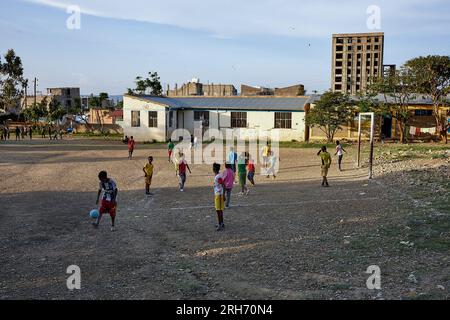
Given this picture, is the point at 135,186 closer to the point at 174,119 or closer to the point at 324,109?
the point at 324,109

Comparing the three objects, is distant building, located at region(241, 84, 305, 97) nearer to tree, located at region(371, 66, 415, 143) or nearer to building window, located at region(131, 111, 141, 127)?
building window, located at region(131, 111, 141, 127)

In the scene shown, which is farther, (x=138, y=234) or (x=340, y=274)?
(x=138, y=234)

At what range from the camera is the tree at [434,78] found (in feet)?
106

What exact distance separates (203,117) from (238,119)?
3452 mm

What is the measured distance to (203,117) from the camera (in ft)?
140

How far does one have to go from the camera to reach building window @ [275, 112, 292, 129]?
3994 centimetres

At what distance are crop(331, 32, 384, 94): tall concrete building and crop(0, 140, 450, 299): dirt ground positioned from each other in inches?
2168

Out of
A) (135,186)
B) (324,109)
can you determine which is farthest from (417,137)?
(135,186)
